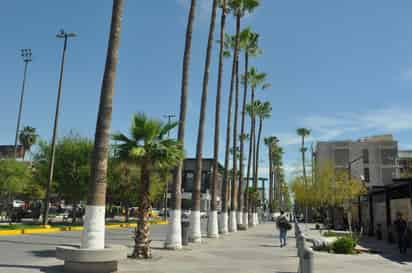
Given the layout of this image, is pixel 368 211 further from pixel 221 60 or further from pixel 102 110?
pixel 102 110

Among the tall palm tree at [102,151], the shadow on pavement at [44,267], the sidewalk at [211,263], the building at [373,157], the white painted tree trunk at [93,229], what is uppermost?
the building at [373,157]

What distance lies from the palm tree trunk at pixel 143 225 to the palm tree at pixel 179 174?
6.82ft

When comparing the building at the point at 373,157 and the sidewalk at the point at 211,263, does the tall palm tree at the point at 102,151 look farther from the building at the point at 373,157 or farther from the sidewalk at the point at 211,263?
the building at the point at 373,157

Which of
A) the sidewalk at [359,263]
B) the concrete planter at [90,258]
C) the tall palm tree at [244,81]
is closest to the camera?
the concrete planter at [90,258]

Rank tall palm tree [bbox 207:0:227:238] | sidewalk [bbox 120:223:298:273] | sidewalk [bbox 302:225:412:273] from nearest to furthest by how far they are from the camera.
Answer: sidewalk [bbox 120:223:298:273] → sidewalk [bbox 302:225:412:273] → tall palm tree [bbox 207:0:227:238]

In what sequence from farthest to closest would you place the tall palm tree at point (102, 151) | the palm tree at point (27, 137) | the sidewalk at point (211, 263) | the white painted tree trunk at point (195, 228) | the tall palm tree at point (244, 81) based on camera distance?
the palm tree at point (27, 137) → the tall palm tree at point (244, 81) → the white painted tree trunk at point (195, 228) → the sidewalk at point (211, 263) → the tall palm tree at point (102, 151)

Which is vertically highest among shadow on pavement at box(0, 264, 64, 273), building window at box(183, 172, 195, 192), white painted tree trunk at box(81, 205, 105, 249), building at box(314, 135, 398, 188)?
building at box(314, 135, 398, 188)

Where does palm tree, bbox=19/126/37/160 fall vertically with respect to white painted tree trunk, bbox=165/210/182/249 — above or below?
above

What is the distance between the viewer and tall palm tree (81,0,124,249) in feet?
37.1

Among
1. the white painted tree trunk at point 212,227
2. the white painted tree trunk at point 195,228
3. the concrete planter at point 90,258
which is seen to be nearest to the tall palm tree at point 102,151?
the concrete planter at point 90,258

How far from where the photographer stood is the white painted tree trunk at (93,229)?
1120 centimetres

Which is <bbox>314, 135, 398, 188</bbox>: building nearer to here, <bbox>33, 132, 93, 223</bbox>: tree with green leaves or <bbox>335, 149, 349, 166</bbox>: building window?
<bbox>335, 149, 349, 166</bbox>: building window

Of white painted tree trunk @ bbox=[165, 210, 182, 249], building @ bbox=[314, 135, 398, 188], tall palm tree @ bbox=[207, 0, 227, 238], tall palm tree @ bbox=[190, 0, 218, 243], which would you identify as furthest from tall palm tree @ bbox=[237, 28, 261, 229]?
building @ bbox=[314, 135, 398, 188]

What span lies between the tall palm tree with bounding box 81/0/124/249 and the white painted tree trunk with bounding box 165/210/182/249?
6735 mm
